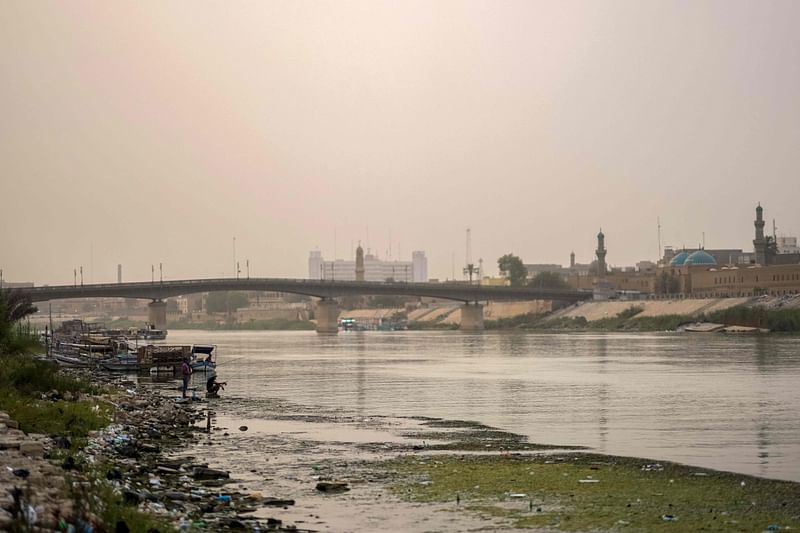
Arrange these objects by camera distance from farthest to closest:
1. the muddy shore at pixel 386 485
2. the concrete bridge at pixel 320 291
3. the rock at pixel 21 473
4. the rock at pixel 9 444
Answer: the concrete bridge at pixel 320 291 < the rock at pixel 9 444 < the muddy shore at pixel 386 485 < the rock at pixel 21 473

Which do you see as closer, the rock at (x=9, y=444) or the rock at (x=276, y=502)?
the rock at (x=276, y=502)

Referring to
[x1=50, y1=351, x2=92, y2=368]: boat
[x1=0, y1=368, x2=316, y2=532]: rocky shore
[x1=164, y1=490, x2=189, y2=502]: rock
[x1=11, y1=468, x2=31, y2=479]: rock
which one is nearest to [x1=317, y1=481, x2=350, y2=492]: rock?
[x1=0, y1=368, x2=316, y2=532]: rocky shore

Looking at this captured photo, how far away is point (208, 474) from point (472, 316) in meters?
159

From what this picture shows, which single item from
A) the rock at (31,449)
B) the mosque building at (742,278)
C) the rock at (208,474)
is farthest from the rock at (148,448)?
the mosque building at (742,278)

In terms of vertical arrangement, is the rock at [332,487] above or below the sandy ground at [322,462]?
→ above

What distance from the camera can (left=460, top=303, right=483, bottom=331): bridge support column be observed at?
179863 mm

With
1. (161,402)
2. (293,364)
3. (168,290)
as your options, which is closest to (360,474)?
(161,402)

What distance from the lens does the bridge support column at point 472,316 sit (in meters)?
180

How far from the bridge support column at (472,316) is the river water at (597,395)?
95.5 m

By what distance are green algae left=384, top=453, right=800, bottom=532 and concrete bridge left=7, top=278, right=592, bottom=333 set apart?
13258 centimetres

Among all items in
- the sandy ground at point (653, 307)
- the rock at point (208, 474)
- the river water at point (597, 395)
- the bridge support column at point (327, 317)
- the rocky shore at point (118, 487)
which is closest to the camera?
the rocky shore at point (118, 487)

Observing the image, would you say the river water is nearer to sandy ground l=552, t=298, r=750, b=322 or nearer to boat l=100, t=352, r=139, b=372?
boat l=100, t=352, r=139, b=372

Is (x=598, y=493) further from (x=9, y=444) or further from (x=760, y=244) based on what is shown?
(x=760, y=244)

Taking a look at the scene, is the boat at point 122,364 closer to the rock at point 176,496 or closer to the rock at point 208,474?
the rock at point 208,474
